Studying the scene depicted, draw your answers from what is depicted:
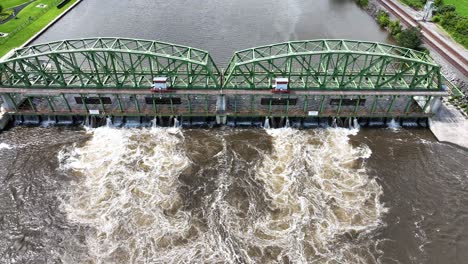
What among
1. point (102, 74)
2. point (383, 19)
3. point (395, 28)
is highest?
point (383, 19)

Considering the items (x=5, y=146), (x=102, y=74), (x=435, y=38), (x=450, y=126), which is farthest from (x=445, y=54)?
(x=5, y=146)

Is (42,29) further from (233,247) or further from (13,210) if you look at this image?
(233,247)

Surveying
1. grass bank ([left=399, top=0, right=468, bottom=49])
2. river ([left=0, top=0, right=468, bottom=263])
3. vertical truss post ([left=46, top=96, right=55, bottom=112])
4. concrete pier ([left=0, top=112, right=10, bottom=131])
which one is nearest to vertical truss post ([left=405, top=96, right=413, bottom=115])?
river ([left=0, top=0, right=468, bottom=263])

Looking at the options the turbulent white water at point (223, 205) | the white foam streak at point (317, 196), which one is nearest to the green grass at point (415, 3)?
the white foam streak at point (317, 196)

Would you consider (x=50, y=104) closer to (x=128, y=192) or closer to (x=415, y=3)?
(x=128, y=192)

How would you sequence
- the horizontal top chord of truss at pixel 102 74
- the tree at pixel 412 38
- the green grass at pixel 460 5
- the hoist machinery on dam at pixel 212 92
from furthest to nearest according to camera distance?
the green grass at pixel 460 5
the tree at pixel 412 38
the hoist machinery on dam at pixel 212 92
the horizontal top chord of truss at pixel 102 74

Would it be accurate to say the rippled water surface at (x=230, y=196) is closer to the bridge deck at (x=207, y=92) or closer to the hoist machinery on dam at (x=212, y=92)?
the hoist machinery on dam at (x=212, y=92)
